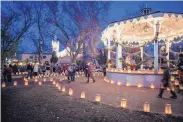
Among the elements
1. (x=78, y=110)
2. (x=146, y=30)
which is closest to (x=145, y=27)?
(x=146, y=30)

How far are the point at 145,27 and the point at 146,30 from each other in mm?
1219

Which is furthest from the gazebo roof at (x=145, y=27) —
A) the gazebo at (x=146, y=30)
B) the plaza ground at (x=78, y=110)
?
the plaza ground at (x=78, y=110)

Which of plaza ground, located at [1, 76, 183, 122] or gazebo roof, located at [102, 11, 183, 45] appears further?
gazebo roof, located at [102, 11, 183, 45]

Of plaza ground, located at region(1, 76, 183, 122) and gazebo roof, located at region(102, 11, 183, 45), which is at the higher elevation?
gazebo roof, located at region(102, 11, 183, 45)

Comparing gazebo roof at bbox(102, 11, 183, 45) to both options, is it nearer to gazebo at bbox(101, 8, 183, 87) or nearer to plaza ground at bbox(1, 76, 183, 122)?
gazebo at bbox(101, 8, 183, 87)

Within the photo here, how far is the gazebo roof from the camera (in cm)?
Result: 1493

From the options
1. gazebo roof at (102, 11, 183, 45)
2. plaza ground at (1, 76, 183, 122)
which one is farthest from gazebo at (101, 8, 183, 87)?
plaza ground at (1, 76, 183, 122)

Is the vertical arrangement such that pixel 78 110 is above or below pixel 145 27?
below

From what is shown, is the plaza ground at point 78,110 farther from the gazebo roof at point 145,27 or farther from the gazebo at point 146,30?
the gazebo roof at point 145,27

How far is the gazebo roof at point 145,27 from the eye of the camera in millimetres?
14930

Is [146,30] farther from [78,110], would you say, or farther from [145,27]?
[78,110]

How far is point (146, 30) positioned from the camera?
69.2 feet

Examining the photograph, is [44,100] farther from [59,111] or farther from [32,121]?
[32,121]

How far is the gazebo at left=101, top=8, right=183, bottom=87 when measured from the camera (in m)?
15.0
